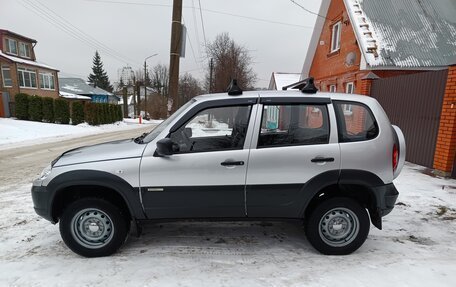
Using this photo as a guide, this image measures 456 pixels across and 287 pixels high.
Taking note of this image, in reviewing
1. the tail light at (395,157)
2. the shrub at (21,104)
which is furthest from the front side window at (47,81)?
the tail light at (395,157)

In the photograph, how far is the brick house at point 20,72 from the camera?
2747cm

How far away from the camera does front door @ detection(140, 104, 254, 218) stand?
10.1ft

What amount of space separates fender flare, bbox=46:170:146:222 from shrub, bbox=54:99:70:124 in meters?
23.2

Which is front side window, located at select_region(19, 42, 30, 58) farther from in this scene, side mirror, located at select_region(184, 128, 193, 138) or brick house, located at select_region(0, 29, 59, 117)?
side mirror, located at select_region(184, 128, 193, 138)

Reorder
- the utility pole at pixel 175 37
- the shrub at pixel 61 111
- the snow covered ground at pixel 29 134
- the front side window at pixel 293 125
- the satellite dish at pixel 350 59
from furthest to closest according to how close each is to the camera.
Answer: the shrub at pixel 61 111 → the snow covered ground at pixel 29 134 → the satellite dish at pixel 350 59 → the utility pole at pixel 175 37 → the front side window at pixel 293 125

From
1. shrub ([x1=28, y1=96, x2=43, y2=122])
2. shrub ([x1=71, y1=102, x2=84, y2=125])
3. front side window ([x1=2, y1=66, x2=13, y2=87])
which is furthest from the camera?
front side window ([x1=2, y1=66, x2=13, y2=87])

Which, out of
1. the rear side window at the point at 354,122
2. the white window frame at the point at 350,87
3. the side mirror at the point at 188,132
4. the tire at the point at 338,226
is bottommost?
the tire at the point at 338,226

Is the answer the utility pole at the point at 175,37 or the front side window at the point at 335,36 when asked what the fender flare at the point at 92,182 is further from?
the front side window at the point at 335,36

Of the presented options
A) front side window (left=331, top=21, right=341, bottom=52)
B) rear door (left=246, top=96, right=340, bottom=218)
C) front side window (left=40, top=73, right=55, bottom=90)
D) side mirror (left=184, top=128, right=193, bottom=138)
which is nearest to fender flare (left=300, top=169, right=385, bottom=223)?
rear door (left=246, top=96, right=340, bottom=218)

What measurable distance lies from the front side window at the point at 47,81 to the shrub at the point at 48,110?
11.6 metres

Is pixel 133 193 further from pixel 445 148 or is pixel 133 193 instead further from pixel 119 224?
pixel 445 148

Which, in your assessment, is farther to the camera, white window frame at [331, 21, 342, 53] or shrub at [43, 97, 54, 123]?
shrub at [43, 97, 54, 123]

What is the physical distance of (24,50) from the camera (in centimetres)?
3197

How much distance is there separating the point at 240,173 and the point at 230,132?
21.8 inches
